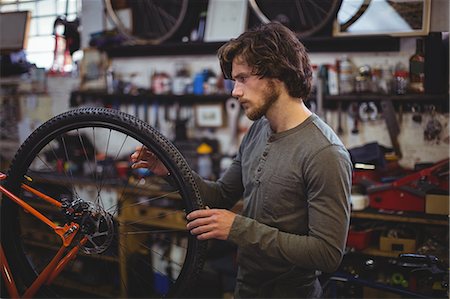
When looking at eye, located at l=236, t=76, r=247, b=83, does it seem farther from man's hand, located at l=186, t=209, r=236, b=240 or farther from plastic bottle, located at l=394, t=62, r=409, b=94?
plastic bottle, located at l=394, t=62, r=409, b=94

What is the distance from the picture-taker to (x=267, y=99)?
4.50ft

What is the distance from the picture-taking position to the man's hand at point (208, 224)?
1210 millimetres

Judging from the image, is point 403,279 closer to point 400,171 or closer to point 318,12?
point 400,171

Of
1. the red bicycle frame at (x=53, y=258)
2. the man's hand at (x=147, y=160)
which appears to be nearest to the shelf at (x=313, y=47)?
the man's hand at (x=147, y=160)

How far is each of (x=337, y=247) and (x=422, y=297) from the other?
648 millimetres

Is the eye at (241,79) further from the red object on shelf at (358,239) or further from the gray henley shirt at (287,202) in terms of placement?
the red object on shelf at (358,239)

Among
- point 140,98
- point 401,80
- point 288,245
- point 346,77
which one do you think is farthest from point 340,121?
point 288,245

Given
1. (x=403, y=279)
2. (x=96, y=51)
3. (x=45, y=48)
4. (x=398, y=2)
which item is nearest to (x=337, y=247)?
(x=403, y=279)

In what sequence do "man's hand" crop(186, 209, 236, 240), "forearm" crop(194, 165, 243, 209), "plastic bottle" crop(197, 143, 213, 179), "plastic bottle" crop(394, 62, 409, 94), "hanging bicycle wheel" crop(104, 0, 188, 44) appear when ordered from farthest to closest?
"hanging bicycle wheel" crop(104, 0, 188, 44) < "plastic bottle" crop(197, 143, 213, 179) < "plastic bottle" crop(394, 62, 409, 94) < "forearm" crop(194, 165, 243, 209) < "man's hand" crop(186, 209, 236, 240)

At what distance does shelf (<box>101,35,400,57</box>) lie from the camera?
8.40 ft

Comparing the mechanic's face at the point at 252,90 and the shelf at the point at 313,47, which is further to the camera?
the shelf at the point at 313,47

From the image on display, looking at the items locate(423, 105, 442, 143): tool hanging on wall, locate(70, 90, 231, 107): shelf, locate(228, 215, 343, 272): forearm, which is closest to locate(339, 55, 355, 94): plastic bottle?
locate(423, 105, 442, 143): tool hanging on wall

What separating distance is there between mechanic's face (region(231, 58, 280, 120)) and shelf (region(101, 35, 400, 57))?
54.0 inches

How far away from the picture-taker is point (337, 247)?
49.1 inches
